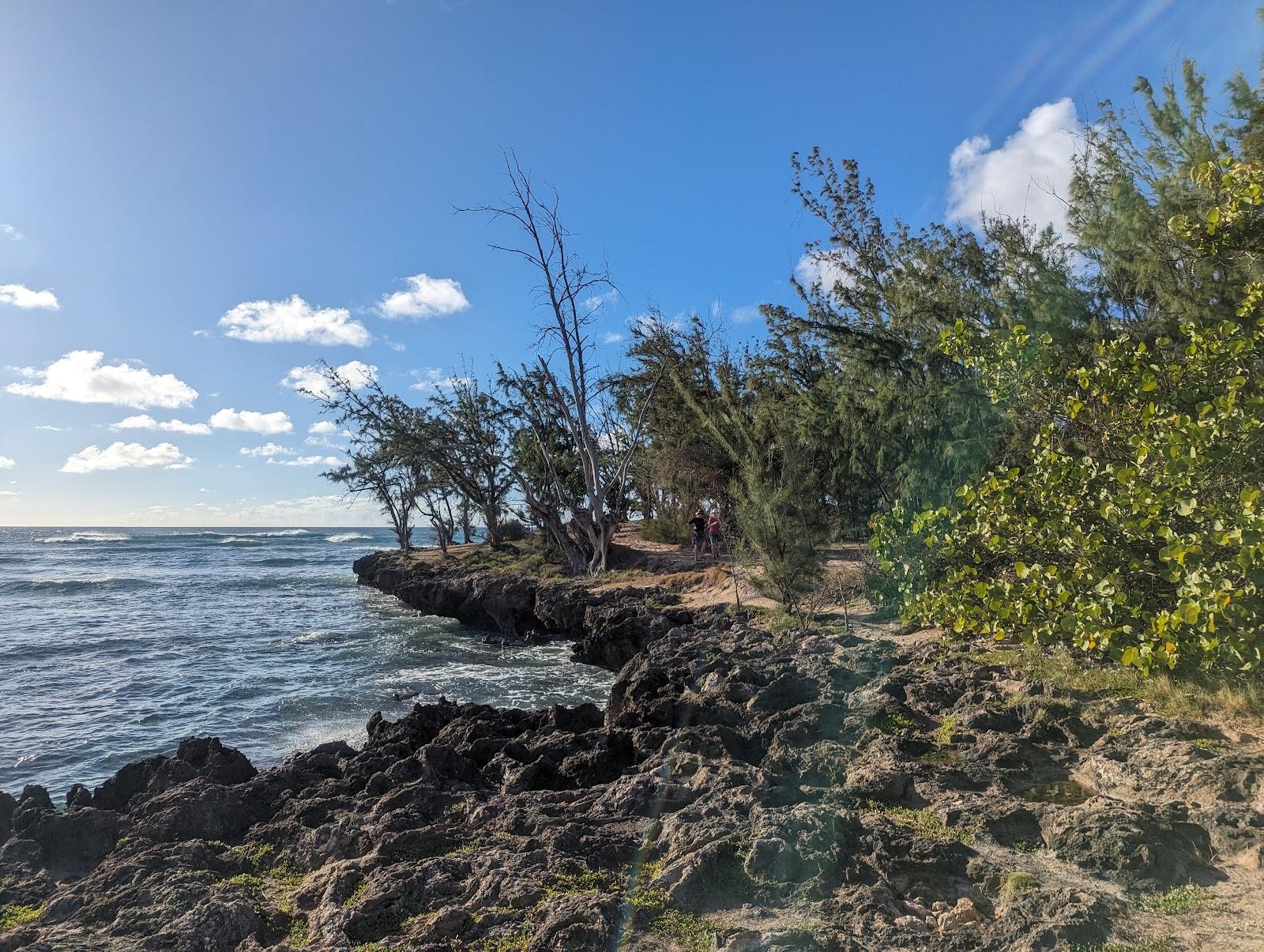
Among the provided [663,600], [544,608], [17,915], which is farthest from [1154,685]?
[544,608]

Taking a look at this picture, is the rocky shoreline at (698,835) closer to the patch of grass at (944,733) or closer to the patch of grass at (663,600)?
the patch of grass at (944,733)

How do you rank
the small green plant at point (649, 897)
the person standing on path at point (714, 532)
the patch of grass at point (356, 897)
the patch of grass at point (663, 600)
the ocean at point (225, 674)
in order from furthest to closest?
the person standing on path at point (714, 532)
the patch of grass at point (663, 600)
the ocean at point (225, 674)
the patch of grass at point (356, 897)
the small green plant at point (649, 897)

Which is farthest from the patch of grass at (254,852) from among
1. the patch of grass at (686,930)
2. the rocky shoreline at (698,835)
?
the patch of grass at (686,930)

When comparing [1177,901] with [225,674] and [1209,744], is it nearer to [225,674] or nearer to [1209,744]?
[1209,744]

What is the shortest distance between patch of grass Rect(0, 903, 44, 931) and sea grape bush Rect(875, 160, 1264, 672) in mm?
7015

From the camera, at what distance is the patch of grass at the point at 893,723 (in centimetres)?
666

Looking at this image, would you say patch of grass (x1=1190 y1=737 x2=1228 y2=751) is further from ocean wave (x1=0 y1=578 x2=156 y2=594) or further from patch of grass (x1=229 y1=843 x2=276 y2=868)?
ocean wave (x1=0 y1=578 x2=156 y2=594)

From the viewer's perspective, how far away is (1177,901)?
3.60m

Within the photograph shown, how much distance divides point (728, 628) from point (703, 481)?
12.6 m

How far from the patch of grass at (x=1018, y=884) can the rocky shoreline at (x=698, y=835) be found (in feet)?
0.05

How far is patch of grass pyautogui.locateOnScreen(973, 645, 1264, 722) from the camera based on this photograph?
5.79 metres

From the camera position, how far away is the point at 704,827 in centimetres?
452

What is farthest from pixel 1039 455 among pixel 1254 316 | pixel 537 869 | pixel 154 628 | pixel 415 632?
pixel 154 628

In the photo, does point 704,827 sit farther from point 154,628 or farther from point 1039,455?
point 154,628
